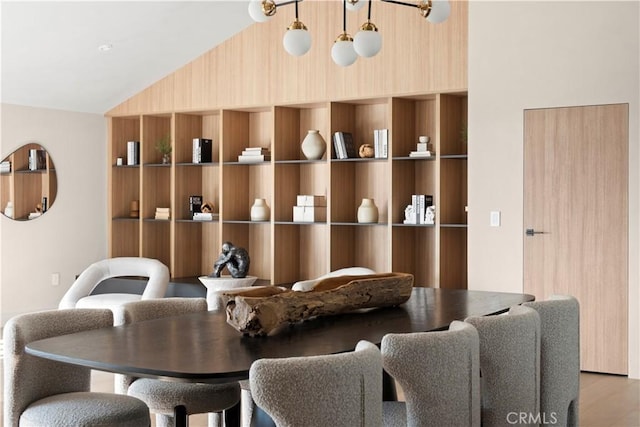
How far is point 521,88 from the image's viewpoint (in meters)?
6.41

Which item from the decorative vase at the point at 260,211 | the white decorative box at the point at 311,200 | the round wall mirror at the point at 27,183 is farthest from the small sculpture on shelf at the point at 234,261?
the round wall mirror at the point at 27,183

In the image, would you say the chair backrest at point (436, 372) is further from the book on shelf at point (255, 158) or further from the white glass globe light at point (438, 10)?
the book on shelf at point (255, 158)

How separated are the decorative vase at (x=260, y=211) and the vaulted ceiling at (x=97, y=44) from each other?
1631 mm

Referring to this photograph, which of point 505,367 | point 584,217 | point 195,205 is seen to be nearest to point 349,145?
point 195,205

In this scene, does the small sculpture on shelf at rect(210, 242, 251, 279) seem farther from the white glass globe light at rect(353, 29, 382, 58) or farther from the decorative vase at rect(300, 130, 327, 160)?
the white glass globe light at rect(353, 29, 382, 58)

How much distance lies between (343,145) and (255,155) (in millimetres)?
1068

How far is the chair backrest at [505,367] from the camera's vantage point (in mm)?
2984

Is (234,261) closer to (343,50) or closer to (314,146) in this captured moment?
(314,146)

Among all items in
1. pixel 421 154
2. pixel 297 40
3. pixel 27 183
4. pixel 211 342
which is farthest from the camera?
pixel 27 183

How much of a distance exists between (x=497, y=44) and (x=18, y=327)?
4.48m

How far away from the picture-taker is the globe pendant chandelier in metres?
4.12

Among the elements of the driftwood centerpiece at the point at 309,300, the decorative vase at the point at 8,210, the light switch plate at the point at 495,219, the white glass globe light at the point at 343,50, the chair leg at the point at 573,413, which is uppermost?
the white glass globe light at the point at 343,50

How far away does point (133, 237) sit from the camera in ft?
30.7

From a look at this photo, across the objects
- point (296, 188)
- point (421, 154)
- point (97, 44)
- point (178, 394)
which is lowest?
point (178, 394)
